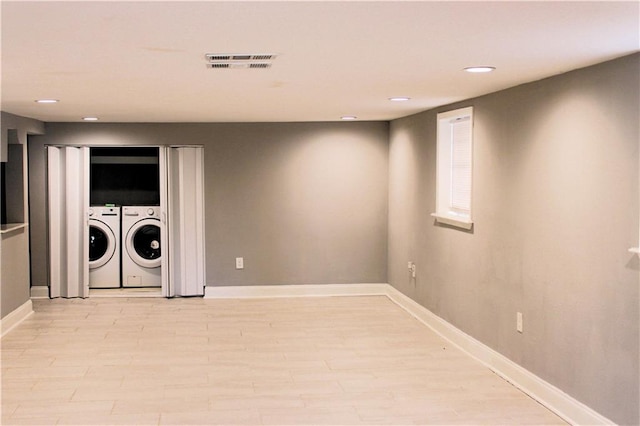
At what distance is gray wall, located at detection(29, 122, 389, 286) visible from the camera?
7.89 m

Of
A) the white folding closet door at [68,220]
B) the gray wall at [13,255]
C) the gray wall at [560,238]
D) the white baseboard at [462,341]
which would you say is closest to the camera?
the gray wall at [560,238]

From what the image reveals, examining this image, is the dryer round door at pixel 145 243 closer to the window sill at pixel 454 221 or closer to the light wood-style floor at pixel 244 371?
the light wood-style floor at pixel 244 371

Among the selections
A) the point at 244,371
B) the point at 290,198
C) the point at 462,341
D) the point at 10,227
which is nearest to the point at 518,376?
the point at 462,341

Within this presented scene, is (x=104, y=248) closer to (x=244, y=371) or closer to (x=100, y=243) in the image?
(x=100, y=243)

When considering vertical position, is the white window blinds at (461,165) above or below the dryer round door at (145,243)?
above

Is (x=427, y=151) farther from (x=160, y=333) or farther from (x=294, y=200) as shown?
(x=160, y=333)

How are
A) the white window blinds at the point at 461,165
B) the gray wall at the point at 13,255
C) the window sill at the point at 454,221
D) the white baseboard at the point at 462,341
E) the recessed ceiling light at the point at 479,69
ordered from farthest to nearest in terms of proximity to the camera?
the gray wall at the point at 13,255 < the white window blinds at the point at 461,165 < the window sill at the point at 454,221 < the white baseboard at the point at 462,341 < the recessed ceiling light at the point at 479,69

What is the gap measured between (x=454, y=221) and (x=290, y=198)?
2599mm

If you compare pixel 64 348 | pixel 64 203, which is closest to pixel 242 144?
pixel 64 203

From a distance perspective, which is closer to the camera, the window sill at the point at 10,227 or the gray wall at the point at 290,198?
the window sill at the point at 10,227

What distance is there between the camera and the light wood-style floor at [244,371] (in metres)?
4.24

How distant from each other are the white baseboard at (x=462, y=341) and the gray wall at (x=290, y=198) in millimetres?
93

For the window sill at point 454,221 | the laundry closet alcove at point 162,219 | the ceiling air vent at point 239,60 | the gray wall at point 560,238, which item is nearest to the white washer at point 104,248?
the laundry closet alcove at point 162,219

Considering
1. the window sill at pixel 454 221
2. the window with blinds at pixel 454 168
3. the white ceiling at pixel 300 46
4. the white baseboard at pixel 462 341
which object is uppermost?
the white ceiling at pixel 300 46
